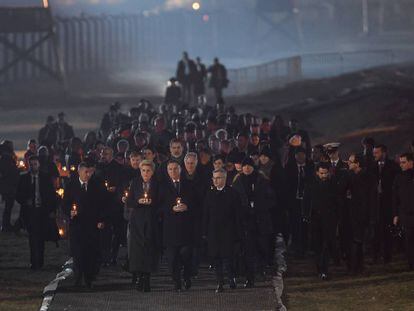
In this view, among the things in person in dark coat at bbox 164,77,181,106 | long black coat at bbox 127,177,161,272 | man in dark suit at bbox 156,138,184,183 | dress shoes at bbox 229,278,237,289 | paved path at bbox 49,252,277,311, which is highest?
person in dark coat at bbox 164,77,181,106

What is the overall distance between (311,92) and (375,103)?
7.65 m

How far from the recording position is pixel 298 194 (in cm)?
1970

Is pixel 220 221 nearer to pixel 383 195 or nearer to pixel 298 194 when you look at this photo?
pixel 383 195

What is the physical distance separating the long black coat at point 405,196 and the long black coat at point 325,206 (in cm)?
92

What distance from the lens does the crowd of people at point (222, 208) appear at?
637 inches

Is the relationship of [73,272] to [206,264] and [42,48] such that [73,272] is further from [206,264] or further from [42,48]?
[42,48]

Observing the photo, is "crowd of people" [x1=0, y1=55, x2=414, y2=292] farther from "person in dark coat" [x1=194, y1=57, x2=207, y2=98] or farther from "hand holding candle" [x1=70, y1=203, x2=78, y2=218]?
"person in dark coat" [x1=194, y1=57, x2=207, y2=98]

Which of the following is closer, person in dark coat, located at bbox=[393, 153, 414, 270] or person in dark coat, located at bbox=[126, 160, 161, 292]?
person in dark coat, located at bbox=[126, 160, 161, 292]

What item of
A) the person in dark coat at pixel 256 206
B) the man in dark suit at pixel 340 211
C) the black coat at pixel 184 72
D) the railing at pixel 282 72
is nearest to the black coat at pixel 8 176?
→ the person in dark coat at pixel 256 206

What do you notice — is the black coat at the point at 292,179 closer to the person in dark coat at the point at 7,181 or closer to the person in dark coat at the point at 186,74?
the person in dark coat at the point at 7,181

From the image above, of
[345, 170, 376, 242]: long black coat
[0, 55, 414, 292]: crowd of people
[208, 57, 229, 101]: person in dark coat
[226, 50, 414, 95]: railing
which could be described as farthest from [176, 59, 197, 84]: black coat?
[345, 170, 376, 242]: long black coat

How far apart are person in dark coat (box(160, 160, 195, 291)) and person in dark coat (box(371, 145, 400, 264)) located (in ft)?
11.4

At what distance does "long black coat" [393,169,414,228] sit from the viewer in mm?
17219

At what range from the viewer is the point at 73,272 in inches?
692
